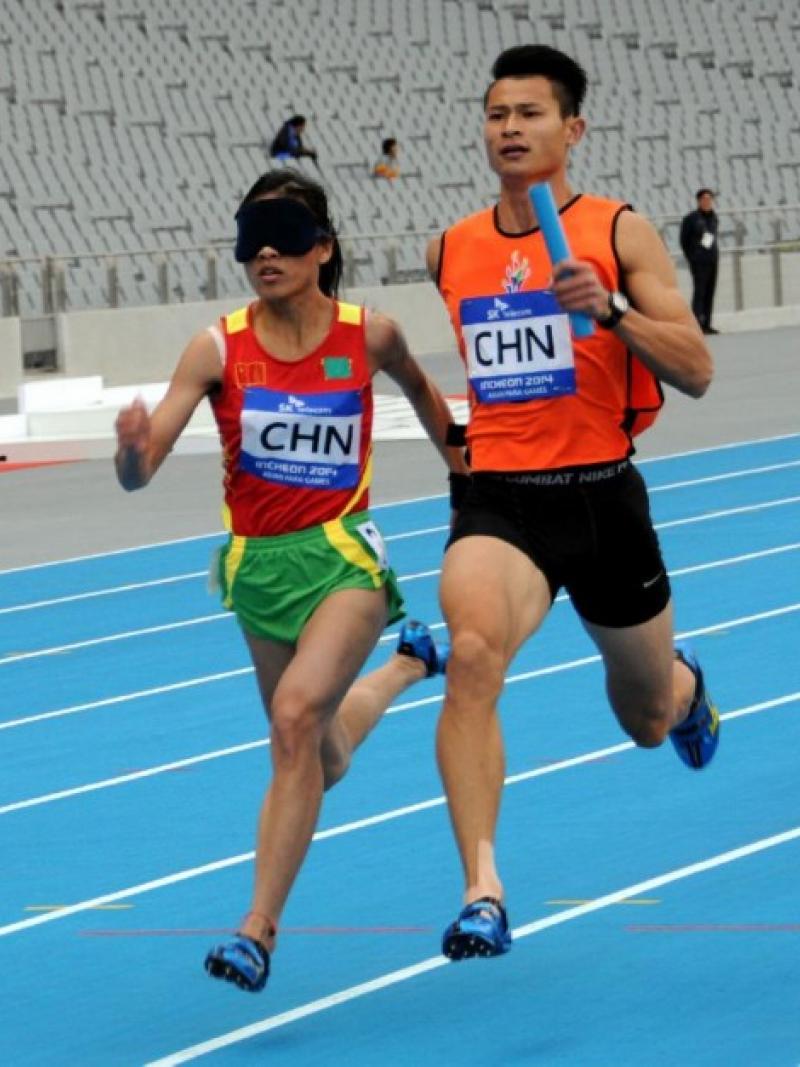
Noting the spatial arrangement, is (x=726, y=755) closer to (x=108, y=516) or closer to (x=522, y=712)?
(x=522, y=712)

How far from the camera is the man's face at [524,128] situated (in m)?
5.83

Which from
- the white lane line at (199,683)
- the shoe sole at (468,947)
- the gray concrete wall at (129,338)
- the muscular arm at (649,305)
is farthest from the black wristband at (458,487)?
the gray concrete wall at (129,338)

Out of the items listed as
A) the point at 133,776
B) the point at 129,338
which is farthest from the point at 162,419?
the point at 129,338

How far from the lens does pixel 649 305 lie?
18.8 feet

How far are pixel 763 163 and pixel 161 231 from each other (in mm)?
12785

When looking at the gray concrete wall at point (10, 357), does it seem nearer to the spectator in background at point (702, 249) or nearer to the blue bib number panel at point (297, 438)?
the spectator in background at point (702, 249)

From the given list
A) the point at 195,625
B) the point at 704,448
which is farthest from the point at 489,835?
the point at 704,448

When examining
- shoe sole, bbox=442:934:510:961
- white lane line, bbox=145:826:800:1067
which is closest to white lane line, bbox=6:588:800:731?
white lane line, bbox=145:826:800:1067

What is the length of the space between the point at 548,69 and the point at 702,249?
1107 inches

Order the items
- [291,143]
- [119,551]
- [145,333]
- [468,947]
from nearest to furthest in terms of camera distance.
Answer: [468,947]
[119,551]
[145,333]
[291,143]

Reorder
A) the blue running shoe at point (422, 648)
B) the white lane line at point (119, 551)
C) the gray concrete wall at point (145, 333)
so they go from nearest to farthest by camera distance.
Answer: the blue running shoe at point (422, 648)
the white lane line at point (119, 551)
the gray concrete wall at point (145, 333)

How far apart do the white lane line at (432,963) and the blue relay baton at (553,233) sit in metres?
1.47

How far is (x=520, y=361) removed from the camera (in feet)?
19.2

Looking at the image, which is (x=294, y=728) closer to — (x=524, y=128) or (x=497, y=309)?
(x=497, y=309)
